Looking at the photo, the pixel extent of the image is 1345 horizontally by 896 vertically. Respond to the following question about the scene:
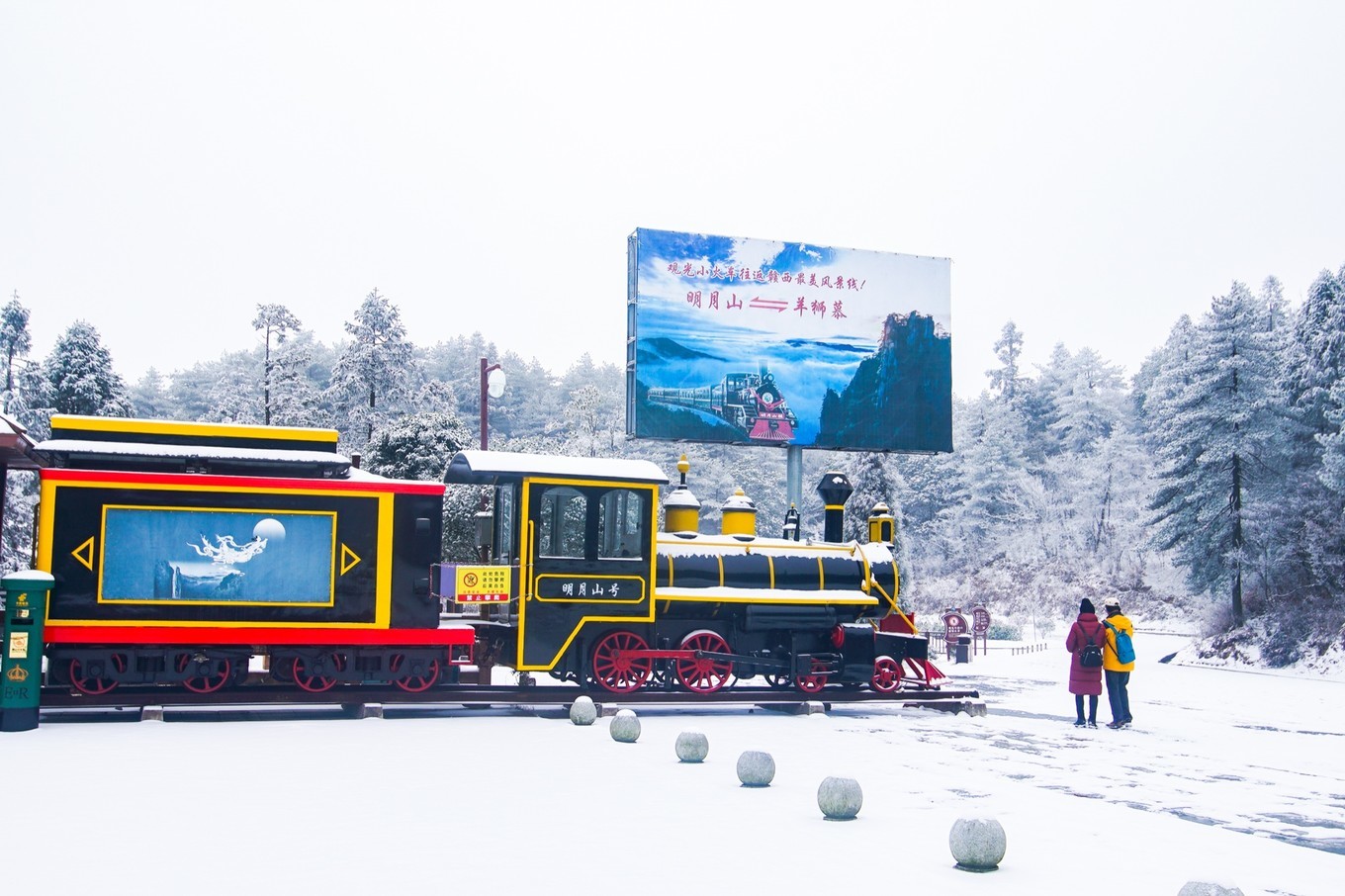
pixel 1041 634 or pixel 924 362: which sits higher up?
pixel 924 362

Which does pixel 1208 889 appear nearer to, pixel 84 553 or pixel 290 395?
pixel 84 553

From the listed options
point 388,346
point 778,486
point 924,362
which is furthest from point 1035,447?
point 924,362

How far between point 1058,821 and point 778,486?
67599 millimetres

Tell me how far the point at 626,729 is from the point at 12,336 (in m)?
35.2

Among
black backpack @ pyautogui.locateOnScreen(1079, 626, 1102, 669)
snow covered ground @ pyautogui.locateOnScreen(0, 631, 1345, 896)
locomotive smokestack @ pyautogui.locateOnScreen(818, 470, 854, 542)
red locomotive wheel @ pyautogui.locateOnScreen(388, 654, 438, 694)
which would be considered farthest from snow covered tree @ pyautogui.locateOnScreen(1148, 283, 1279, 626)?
red locomotive wheel @ pyautogui.locateOnScreen(388, 654, 438, 694)

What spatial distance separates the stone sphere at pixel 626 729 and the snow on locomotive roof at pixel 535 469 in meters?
3.71

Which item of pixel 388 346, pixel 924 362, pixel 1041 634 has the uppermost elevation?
pixel 388 346

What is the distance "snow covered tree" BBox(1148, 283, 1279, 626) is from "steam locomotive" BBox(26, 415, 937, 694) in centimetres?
2128

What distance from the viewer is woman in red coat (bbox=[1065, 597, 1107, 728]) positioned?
1519 cm

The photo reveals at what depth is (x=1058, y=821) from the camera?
871cm

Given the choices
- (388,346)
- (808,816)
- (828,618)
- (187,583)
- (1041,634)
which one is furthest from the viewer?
(388,346)

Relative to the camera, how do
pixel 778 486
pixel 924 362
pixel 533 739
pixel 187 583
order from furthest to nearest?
pixel 778 486
pixel 924 362
pixel 187 583
pixel 533 739

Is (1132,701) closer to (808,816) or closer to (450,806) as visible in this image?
(808,816)

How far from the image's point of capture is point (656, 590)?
50.8 ft
